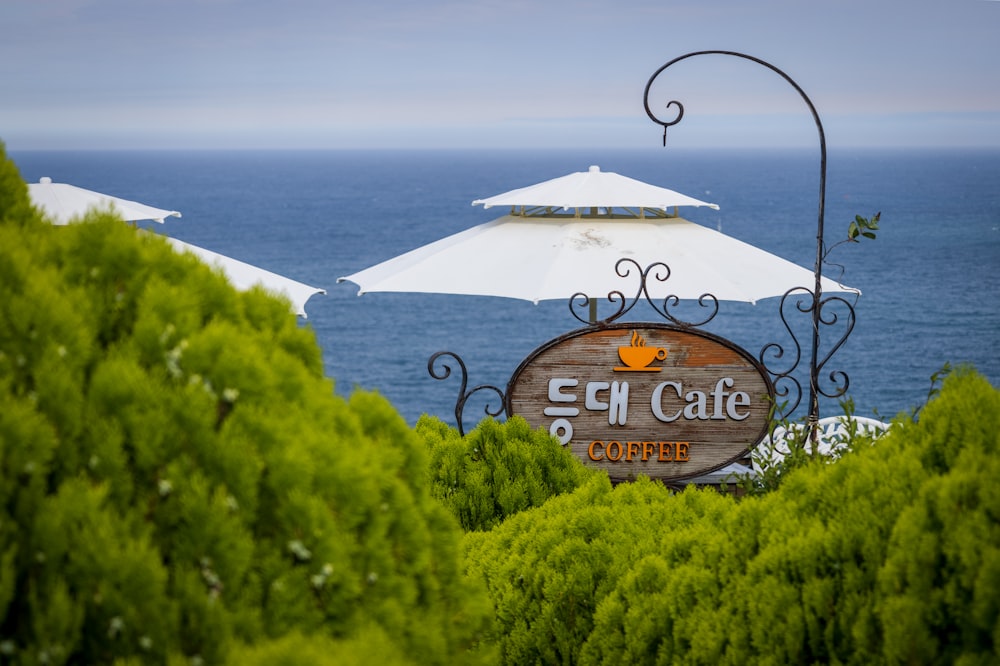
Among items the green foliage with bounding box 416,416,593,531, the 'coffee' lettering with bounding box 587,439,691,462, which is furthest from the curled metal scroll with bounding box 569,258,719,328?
the green foliage with bounding box 416,416,593,531

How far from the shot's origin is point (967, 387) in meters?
2.63

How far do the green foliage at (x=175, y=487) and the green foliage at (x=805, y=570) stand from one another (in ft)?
2.81

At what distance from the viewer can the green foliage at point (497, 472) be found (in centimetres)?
459

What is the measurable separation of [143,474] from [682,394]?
4.72m

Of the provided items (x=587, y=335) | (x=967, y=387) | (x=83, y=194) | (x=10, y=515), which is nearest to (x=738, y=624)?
(x=967, y=387)

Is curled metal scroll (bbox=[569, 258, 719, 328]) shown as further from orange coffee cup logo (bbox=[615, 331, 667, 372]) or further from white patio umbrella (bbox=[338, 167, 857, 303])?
orange coffee cup logo (bbox=[615, 331, 667, 372])

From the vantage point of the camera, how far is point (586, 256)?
23.4 ft

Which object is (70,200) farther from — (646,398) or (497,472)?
(497,472)

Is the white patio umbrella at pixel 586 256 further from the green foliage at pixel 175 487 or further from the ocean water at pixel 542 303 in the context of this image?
the ocean water at pixel 542 303

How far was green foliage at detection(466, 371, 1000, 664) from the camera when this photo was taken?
7.52ft

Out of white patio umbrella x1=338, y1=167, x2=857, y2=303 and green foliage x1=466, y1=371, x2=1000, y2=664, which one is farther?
white patio umbrella x1=338, y1=167, x2=857, y2=303

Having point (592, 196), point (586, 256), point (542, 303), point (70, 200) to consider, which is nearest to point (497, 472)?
point (586, 256)

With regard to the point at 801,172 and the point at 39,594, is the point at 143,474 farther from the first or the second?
the point at 801,172

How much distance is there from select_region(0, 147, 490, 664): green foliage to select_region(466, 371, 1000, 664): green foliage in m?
0.86
